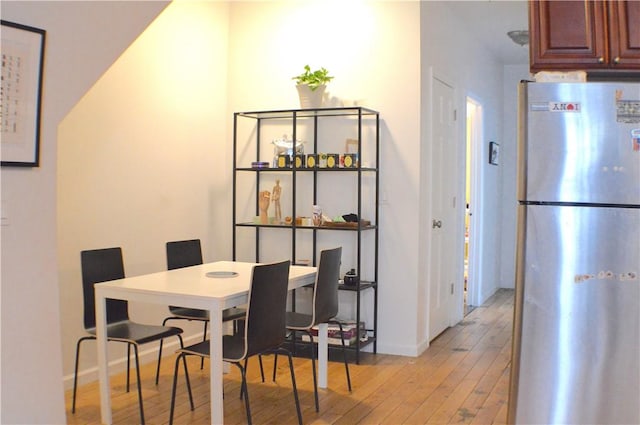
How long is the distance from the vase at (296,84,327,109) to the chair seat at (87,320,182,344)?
2007 mm

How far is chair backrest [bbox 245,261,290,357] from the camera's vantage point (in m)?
3.13

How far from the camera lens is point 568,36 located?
2.62m

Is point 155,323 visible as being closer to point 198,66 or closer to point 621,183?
point 198,66

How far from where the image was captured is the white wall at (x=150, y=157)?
402cm

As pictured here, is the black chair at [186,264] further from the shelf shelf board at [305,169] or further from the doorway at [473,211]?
the doorway at [473,211]

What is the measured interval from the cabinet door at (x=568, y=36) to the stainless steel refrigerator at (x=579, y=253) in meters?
0.24

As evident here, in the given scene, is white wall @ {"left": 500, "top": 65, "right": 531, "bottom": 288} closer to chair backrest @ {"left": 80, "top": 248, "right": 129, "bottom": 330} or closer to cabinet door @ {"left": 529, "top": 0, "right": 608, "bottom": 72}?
chair backrest @ {"left": 80, "top": 248, "right": 129, "bottom": 330}

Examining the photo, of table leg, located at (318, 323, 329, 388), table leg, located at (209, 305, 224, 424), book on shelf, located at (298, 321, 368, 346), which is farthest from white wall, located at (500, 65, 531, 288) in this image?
table leg, located at (209, 305, 224, 424)

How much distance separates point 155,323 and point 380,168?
2001 millimetres

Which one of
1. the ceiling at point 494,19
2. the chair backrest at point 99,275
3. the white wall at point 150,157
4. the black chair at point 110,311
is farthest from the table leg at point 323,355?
the ceiling at point 494,19

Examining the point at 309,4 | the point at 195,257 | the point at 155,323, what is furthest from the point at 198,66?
the point at 155,323

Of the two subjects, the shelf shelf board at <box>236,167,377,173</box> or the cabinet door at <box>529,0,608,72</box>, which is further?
the shelf shelf board at <box>236,167,377,173</box>

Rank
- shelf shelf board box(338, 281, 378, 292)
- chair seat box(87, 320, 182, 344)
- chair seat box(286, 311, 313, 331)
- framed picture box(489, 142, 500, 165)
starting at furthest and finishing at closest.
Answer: framed picture box(489, 142, 500, 165) → shelf shelf board box(338, 281, 378, 292) → chair seat box(286, 311, 313, 331) → chair seat box(87, 320, 182, 344)

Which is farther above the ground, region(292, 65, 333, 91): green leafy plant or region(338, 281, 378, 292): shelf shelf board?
region(292, 65, 333, 91): green leafy plant
